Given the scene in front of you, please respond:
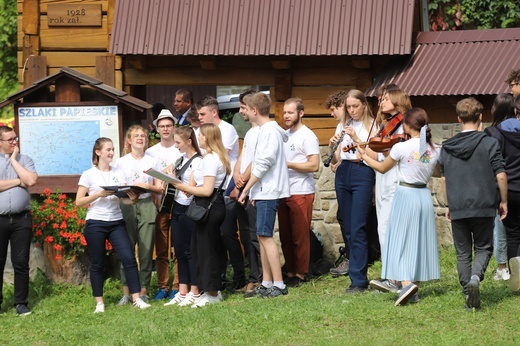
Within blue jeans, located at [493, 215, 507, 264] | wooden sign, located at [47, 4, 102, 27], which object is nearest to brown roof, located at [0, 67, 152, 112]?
wooden sign, located at [47, 4, 102, 27]

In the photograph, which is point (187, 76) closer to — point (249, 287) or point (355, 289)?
point (249, 287)

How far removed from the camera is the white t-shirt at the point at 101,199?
10312mm

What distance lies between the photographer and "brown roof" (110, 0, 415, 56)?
41.4 feet

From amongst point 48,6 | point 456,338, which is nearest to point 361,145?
point 456,338

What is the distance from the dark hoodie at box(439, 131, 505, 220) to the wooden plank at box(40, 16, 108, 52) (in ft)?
20.3

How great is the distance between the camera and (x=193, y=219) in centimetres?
984

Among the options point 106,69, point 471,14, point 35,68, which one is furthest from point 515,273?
point 471,14

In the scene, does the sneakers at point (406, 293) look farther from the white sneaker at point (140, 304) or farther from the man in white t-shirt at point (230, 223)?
the white sneaker at point (140, 304)

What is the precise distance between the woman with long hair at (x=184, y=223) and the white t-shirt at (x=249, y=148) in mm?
436

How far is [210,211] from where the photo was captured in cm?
991

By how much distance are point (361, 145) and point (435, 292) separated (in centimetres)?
147

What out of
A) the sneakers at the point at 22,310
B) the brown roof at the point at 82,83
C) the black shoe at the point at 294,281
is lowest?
the sneakers at the point at 22,310

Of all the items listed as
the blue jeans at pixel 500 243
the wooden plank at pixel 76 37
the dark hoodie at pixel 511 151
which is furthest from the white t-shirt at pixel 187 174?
the wooden plank at pixel 76 37

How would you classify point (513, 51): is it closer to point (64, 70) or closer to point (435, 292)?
point (435, 292)
